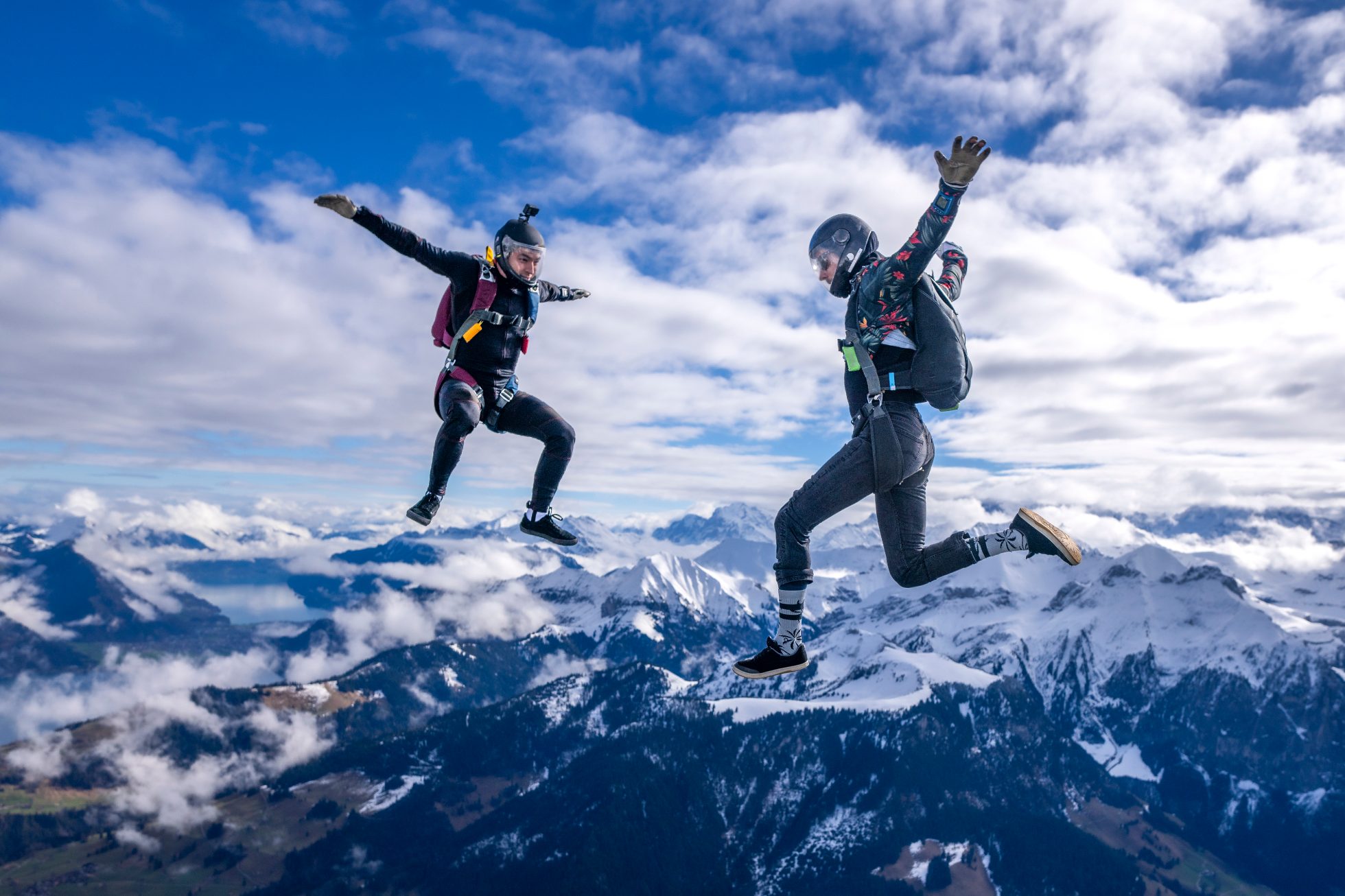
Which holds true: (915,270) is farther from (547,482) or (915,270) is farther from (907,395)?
(547,482)

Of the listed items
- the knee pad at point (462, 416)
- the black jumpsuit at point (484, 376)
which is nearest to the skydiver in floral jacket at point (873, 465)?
the black jumpsuit at point (484, 376)

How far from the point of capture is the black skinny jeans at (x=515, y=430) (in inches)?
461

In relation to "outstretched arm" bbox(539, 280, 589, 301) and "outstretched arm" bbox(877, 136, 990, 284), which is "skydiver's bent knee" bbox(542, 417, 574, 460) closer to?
"outstretched arm" bbox(539, 280, 589, 301)

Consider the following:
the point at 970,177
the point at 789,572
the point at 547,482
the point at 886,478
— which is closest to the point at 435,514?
the point at 547,482

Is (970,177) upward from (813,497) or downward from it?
upward

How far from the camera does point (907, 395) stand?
10602 mm

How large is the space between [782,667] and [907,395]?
13.6 ft

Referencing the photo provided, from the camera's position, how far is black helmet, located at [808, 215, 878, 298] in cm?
1102

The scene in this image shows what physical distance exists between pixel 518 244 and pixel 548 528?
454 cm

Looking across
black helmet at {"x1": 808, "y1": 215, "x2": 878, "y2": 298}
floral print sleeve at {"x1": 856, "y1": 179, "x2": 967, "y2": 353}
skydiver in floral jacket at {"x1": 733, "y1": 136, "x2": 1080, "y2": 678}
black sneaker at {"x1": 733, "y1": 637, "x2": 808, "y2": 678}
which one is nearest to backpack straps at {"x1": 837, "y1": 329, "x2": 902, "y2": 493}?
skydiver in floral jacket at {"x1": 733, "y1": 136, "x2": 1080, "y2": 678}

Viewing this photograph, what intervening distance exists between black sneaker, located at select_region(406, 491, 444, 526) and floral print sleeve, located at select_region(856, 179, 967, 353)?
6.70m

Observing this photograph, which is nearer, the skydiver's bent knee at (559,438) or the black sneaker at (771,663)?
the black sneaker at (771,663)

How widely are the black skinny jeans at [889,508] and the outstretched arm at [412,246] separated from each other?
602 centimetres

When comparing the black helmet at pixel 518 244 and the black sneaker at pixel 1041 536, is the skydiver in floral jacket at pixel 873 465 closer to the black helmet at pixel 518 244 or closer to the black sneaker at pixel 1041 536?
the black sneaker at pixel 1041 536
